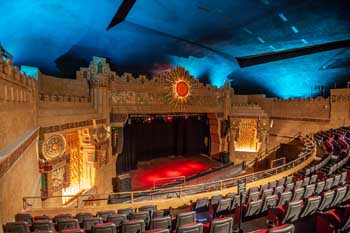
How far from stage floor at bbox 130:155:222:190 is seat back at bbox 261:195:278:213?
950cm

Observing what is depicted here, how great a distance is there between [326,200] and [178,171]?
1304 cm

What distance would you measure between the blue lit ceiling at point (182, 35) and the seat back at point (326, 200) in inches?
421

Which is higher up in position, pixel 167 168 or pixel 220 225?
pixel 220 225

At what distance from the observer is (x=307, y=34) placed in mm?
16484

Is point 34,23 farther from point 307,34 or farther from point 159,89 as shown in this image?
point 307,34

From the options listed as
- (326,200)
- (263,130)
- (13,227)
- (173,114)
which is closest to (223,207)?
(326,200)

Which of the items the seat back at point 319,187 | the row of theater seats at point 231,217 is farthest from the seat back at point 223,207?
the seat back at point 319,187

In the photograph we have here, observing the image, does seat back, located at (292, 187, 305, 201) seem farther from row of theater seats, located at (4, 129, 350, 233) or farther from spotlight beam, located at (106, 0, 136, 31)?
spotlight beam, located at (106, 0, 136, 31)

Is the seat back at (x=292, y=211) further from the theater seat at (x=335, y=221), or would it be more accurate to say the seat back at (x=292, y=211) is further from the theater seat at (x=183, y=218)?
the theater seat at (x=183, y=218)

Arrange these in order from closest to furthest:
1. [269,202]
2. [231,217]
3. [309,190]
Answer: [231,217] → [269,202] → [309,190]

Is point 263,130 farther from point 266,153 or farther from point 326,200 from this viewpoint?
point 326,200

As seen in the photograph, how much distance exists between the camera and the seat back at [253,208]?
6339 millimetres

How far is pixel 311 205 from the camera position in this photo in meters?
5.69

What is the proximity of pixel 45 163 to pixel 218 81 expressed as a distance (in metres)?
18.0
